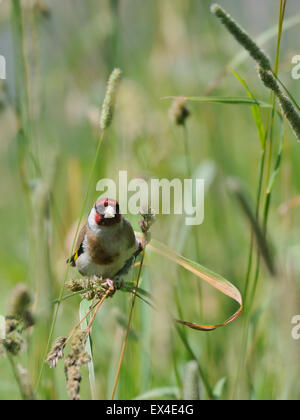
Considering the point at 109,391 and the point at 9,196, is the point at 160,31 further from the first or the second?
the point at 109,391

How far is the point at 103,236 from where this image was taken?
1939 millimetres

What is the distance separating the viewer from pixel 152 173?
263 centimetres

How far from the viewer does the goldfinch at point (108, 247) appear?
1856 mm

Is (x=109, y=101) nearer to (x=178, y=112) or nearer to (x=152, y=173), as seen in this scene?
(x=178, y=112)

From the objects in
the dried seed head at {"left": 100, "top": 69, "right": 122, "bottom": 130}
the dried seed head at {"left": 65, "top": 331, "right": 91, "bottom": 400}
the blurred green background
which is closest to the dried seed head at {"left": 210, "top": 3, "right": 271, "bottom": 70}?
the dried seed head at {"left": 100, "top": 69, "right": 122, "bottom": 130}

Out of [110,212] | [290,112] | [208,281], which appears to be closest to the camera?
[290,112]

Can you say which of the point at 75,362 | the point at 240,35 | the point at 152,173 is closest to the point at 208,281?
the point at 75,362

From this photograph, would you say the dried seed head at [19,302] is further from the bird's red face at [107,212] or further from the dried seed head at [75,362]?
the bird's red face at [107,212]

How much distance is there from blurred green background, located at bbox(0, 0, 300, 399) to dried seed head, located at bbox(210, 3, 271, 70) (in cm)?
49

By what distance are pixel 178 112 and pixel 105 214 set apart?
0.44 m

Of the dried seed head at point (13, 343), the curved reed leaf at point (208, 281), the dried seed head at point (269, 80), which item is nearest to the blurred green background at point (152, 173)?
the curved reed leaf at point (208, 281)

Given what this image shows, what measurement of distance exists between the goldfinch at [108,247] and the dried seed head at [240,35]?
2.39 feet

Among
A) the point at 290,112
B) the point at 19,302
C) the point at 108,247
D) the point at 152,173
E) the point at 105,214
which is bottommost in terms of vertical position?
the point at 19,302

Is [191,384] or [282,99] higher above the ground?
[282,99]
